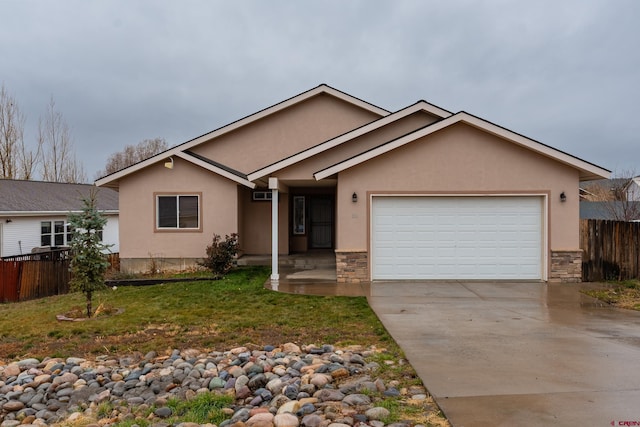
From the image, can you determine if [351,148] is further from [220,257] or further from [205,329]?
[205,329]

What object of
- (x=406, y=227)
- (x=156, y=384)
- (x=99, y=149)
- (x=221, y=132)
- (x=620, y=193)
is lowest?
(x=156, y=384)

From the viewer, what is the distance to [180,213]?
47.1 ft

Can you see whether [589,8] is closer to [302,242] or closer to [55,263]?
[302,242]

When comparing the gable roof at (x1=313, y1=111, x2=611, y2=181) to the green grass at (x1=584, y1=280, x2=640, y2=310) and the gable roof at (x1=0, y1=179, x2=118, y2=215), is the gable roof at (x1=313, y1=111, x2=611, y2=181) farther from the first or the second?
the gable roof at (x1=0, y1=179, x2=118, y2=215)

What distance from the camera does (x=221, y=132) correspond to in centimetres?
1552

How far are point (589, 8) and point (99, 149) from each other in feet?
126

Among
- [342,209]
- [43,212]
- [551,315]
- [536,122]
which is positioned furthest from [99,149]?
[551,315]

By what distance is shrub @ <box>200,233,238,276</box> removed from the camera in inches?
503

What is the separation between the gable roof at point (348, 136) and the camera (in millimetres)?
11805

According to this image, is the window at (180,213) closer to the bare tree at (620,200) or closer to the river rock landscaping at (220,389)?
the river rock landscaping at (220,389)

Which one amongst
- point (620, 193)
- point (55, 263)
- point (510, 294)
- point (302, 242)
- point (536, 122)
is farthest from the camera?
point (536, 122)

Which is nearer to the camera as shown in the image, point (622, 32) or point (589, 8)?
point (589, 8)

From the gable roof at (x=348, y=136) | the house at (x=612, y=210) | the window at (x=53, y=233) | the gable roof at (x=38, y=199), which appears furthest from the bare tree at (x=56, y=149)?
the house at (x=612, y=210)

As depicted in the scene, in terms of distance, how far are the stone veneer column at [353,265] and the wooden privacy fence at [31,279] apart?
9.18m
